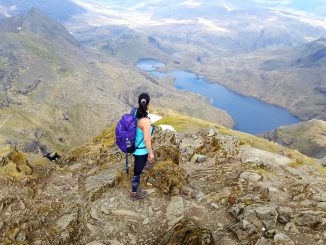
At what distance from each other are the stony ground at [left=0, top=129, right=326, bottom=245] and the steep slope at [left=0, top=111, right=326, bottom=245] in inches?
1.9

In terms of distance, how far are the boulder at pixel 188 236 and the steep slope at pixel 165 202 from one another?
0.17 feet

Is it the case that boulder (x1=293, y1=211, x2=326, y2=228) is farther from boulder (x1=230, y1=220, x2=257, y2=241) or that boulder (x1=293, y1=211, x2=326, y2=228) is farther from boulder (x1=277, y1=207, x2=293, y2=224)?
boulder (x1=230, y1=220, x2=257, y2=241)

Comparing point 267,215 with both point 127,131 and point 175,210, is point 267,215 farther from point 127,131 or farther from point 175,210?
point 127,131

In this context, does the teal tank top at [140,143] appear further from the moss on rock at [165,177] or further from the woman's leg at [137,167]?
the moss on rock at [165,177]

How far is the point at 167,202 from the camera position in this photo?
71.1 feet

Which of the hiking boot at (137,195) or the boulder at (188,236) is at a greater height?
the boulder at (188,236)

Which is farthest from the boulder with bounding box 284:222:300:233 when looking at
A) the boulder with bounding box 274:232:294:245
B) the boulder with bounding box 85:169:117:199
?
the boulder with bounding box 85:169:117:199

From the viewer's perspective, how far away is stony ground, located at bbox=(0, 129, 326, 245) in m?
18.6

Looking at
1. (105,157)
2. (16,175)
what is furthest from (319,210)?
(16,175)

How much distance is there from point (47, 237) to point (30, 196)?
15.5 feet

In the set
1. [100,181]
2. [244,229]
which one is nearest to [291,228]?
[244,229]

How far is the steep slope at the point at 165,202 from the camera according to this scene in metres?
18.7

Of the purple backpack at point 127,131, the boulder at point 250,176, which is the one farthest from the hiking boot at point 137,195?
the boulder at point 250,176

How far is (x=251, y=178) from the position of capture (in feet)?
82.6
